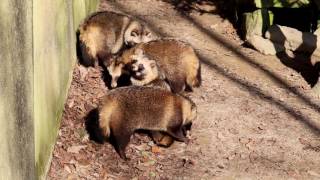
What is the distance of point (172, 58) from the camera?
23.8ft

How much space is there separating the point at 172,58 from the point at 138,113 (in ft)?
4.55

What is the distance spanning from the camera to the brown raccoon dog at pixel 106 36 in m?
7.60

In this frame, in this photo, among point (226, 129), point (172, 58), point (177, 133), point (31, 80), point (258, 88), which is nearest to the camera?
point (31, 80)

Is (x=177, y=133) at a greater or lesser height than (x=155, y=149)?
greater

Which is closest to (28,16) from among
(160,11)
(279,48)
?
(279,48)

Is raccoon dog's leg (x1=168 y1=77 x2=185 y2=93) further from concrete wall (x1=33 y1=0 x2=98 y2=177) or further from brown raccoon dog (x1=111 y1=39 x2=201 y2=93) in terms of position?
concrete wall (x1=33 y1=0 x2=98 y2=177)

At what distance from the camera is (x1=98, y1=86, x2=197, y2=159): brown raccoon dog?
600cm

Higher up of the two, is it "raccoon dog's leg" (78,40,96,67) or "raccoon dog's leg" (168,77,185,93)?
"raccoon dog's leg" (78,40,96,67)

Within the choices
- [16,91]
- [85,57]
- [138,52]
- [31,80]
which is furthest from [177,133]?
[16,91]

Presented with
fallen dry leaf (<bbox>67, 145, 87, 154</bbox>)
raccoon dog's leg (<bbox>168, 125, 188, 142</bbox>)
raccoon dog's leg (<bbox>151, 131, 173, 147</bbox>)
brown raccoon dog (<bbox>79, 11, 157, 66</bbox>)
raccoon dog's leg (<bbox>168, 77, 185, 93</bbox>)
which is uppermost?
brown raccoon dog (<bbox>79, 11, 157, 66</bbox>)

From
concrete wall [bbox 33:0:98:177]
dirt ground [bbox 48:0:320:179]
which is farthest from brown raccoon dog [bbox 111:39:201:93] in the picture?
concrete wall [bbox 33:0:98:177]

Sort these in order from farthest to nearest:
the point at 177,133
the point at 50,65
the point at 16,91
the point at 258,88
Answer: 1. the point at 258,88
2. the point at 177,133
3. the point at 50,65
4. the point at 16,91

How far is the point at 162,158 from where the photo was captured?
6.28 meters

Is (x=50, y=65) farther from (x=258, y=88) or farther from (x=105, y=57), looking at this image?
(x=258, y=88)
